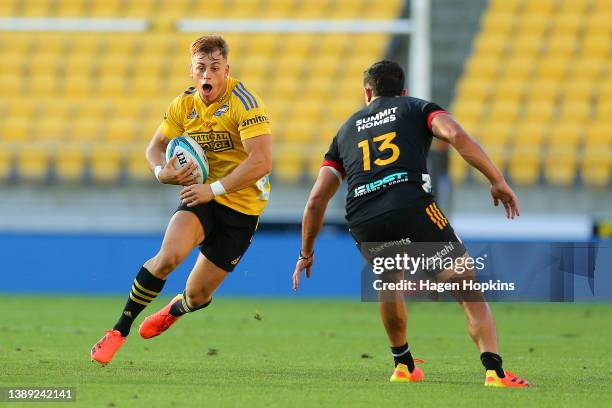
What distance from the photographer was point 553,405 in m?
5.51

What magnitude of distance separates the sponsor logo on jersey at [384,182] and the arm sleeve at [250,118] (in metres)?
0.88

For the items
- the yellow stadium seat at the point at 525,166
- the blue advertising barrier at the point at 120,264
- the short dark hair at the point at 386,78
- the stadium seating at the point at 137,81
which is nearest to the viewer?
the short dark hair at the point at 386,78

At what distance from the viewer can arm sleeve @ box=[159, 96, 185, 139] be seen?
734cm

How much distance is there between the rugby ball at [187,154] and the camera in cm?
697

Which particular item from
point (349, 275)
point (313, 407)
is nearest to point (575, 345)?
point (313, 407)

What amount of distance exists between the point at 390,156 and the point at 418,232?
45 centimetres

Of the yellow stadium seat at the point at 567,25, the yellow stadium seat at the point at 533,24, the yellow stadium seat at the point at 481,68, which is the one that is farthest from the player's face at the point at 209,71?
the yellow stadium seat at the point at 567,25

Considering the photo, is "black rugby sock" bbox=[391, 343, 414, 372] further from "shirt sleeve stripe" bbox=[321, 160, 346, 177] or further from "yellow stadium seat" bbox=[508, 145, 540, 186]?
"yellow stadium seat" bbox=[508, 145, 540, 186]

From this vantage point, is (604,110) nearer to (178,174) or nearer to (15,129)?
(15,129)

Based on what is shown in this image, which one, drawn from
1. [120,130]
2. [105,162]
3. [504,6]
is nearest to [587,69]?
[504,6]

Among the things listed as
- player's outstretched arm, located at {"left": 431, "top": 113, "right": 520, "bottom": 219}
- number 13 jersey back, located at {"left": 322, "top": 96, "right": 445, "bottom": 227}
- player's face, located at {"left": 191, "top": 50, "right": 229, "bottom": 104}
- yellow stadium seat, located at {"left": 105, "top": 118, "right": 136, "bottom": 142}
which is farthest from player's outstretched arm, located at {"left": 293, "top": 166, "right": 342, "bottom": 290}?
yellow stadium seat, located at {"left": 105, "top": 118, "right": 136, "bottom": 142}

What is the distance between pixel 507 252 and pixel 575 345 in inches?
136

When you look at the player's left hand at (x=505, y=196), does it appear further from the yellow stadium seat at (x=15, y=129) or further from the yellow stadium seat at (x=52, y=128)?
the yellow stadium seat at (x=15, y=129)

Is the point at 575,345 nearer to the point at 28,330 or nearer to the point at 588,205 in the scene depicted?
the point at 28,330
